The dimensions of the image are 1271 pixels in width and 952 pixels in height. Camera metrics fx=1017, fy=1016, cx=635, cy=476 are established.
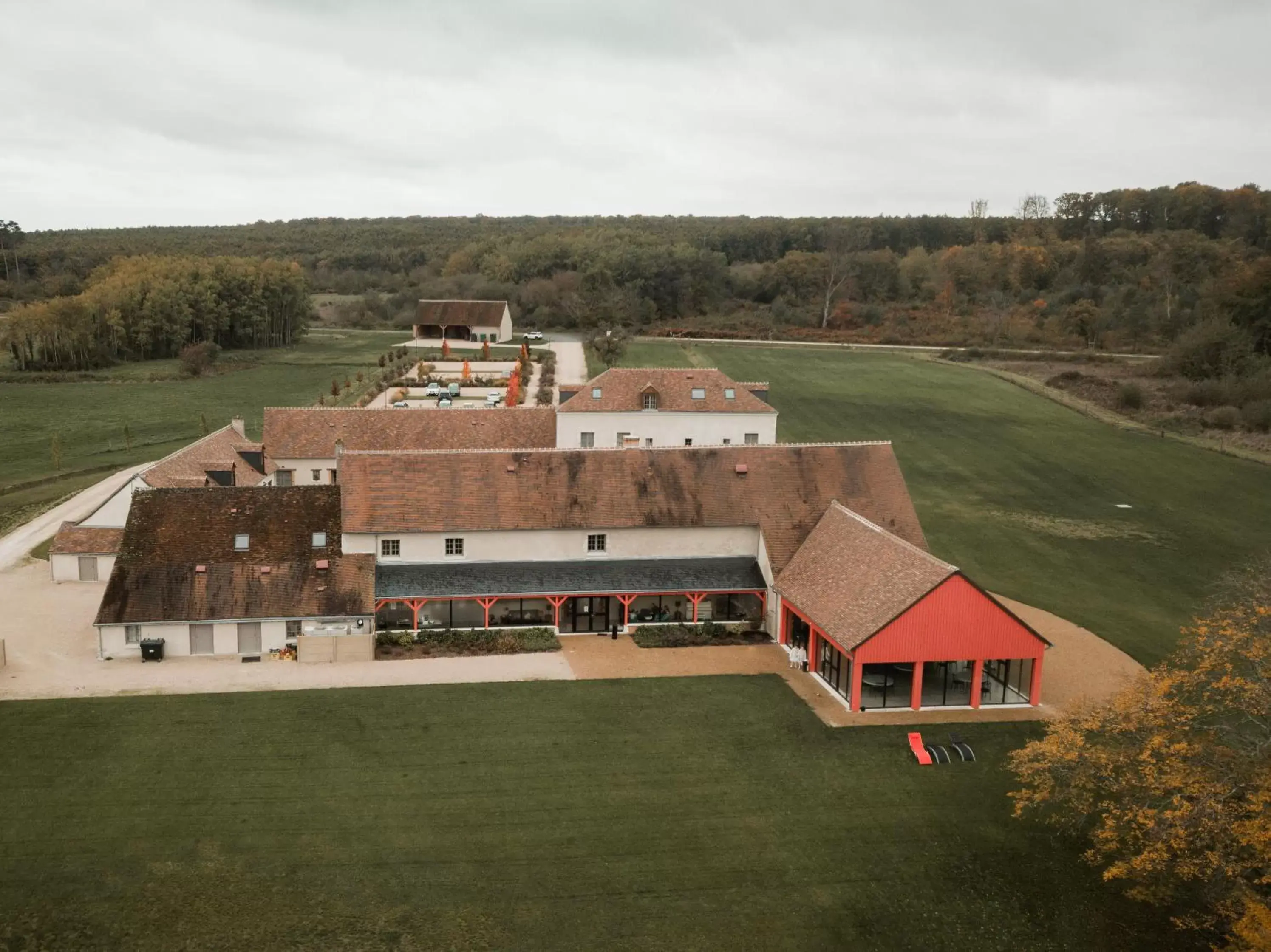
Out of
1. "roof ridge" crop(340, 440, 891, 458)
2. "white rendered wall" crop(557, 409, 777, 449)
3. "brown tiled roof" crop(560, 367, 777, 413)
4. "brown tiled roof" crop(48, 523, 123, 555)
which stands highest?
"brown tiled roof" crop(560, 367, 777, 413)

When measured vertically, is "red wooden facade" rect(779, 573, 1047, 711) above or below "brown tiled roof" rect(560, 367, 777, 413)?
below

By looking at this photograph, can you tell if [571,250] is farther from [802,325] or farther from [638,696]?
[638,696]

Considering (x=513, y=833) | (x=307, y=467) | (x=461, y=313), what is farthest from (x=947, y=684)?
(x=461, y=313)

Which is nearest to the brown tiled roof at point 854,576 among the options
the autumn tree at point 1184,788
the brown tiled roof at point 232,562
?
the autumn tree at point 1184,788

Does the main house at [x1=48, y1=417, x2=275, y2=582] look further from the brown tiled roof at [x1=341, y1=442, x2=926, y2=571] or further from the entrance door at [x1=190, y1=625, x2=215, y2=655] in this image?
the brown tiled roof at [x1=341, y1=442, x2=926, y2=571]

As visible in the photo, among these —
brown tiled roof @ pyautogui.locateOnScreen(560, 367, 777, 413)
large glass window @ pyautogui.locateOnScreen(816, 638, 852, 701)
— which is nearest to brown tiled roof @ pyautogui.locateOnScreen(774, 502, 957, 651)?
large glass window @ pyautogui.locateOnScreen(816, 638, 852, 701)

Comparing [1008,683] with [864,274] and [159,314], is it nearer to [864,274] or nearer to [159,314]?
[159,314]
